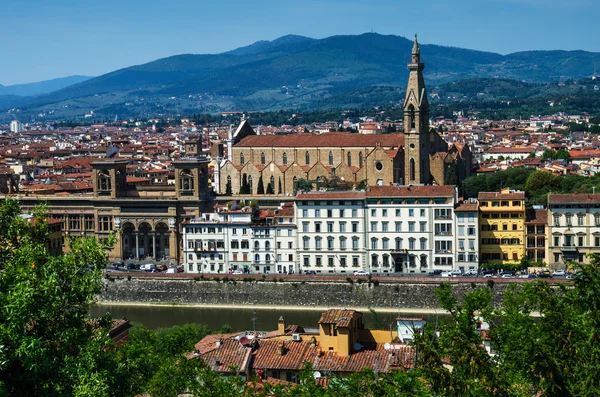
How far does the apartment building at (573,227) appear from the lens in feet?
162

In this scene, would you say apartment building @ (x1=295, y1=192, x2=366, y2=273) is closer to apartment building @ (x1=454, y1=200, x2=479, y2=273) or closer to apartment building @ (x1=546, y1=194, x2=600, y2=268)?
apartment building @ (x1=454, y1=200, x2=479, y2=273)

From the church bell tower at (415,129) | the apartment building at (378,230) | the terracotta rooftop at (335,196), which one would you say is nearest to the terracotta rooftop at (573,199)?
the apartment building at (378,230)

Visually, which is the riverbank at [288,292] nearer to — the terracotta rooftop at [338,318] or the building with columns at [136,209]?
the building with columns at [136,209]

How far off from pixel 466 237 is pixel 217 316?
36.6 feet

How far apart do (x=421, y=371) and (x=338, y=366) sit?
591 centimetres

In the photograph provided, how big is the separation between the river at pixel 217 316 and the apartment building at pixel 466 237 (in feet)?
18.0

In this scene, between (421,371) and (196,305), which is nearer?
(421,371)

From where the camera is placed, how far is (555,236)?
49938mm

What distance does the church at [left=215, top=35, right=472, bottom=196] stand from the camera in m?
68.9

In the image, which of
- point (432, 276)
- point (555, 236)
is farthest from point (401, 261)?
point (555, 236)

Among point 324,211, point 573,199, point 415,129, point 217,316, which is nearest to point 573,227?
point 573,199

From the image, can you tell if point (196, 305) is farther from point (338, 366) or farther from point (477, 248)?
point (338, 366)

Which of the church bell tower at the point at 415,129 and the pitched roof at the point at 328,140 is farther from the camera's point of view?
the pitched roof at the point at 328,140

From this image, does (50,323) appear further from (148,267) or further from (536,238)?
(148,267)
